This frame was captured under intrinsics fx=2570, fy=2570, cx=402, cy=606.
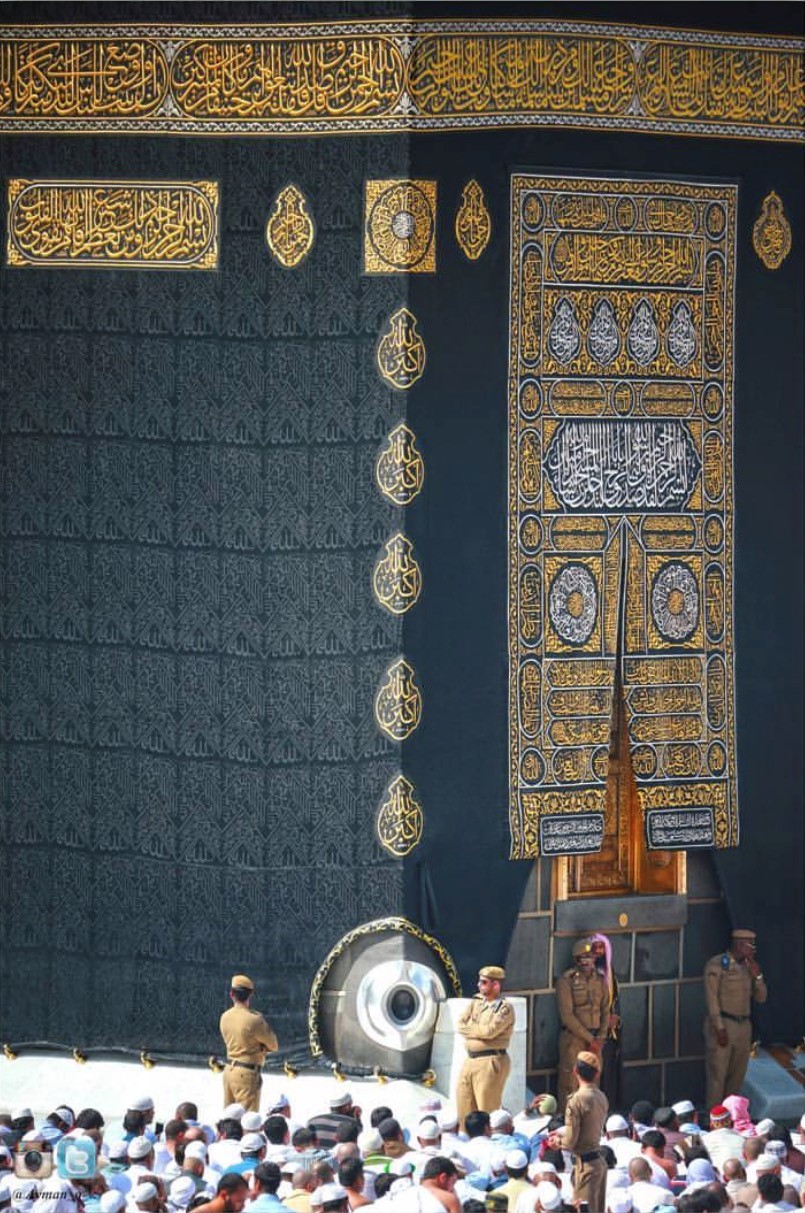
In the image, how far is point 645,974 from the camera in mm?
12773

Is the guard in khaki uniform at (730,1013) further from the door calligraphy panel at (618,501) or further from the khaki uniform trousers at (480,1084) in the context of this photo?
the khaki uniform trousers at (480,1084)

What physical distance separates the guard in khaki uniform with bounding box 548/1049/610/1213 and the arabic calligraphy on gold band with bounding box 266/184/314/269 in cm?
423

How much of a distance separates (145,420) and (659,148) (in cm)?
282

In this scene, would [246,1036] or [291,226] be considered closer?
[246,1036]

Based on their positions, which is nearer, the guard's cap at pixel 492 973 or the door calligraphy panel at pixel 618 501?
the guard's cap at pixel 492 973

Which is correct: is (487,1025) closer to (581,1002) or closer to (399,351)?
(581,1002)

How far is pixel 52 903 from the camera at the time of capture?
41.4ft

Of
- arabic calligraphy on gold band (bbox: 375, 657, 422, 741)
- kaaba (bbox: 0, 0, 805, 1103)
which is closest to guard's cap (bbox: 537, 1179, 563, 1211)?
kaaba (bbox: 0, 0, 805, 1103)

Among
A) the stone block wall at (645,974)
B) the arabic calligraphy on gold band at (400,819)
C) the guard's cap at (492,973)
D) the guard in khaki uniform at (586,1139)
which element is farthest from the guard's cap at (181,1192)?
the stone block wall at (645,974)

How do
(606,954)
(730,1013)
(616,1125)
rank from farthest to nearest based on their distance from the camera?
(730,1013), (606,954), (616,1125)

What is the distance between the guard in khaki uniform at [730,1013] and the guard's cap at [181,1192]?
3885 millimetres

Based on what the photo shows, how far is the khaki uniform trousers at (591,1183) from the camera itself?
32.5ft

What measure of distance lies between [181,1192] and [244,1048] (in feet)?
7.53

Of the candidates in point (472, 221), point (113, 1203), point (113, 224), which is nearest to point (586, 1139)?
point (113, 1203)
